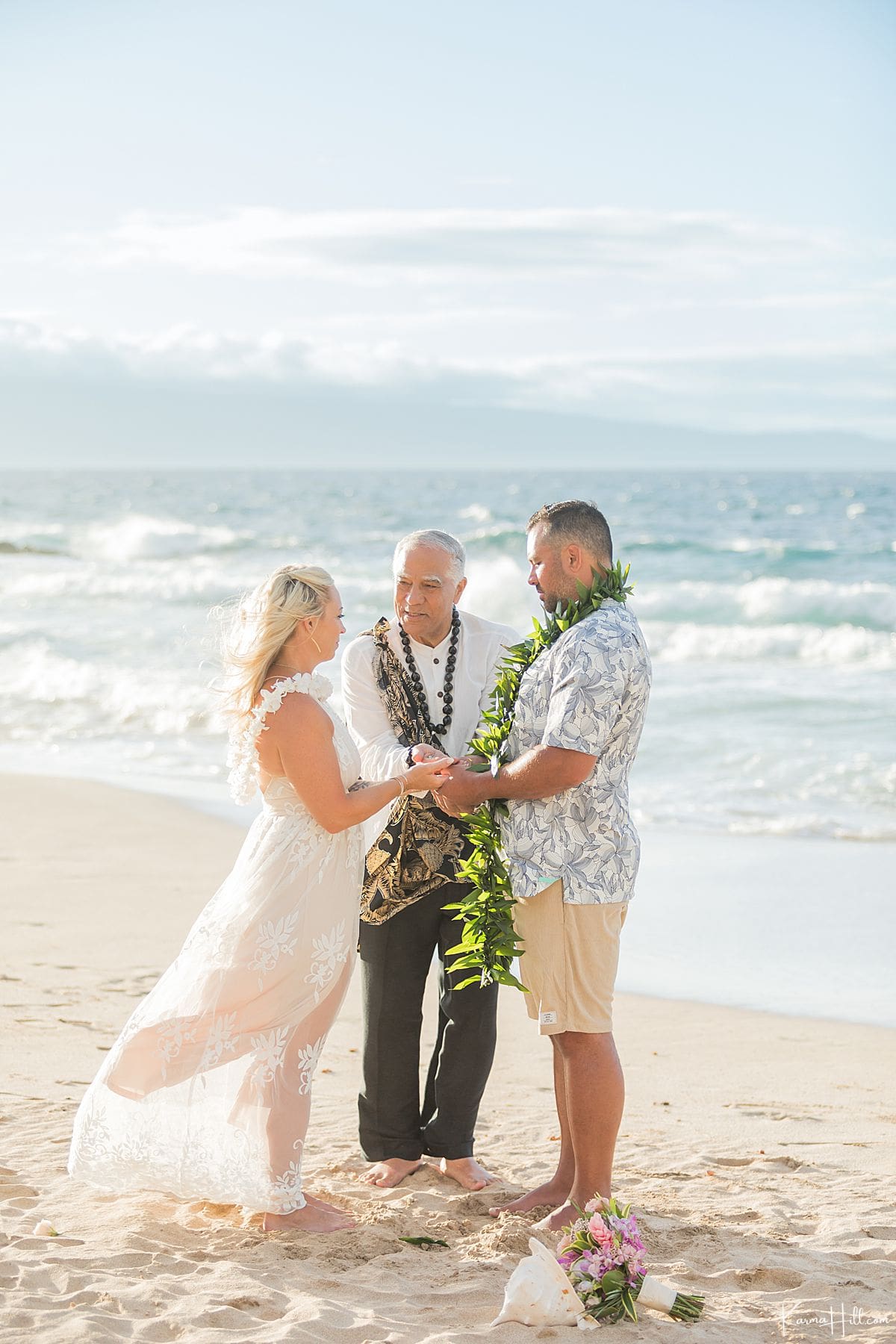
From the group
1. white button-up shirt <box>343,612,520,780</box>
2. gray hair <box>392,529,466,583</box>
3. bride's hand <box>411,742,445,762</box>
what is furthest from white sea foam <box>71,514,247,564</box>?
bride's hand <box>411,742,445,762</box>

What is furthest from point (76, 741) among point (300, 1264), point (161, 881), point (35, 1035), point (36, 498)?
point (36, 498)

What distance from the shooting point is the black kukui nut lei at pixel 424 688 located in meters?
4.27

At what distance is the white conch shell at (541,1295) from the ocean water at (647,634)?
6.60 ft

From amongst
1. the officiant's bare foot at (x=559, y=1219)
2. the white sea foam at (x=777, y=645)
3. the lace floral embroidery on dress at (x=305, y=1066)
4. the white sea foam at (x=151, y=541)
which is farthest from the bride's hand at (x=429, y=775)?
the white sea foam at (x=151, y=541)

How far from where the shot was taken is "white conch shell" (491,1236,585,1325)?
337 cm

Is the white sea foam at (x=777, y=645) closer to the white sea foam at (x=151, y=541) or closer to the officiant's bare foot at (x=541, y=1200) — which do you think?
the officiant's bare foot at (x=541, y=1200)

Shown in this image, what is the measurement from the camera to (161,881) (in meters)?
7.93

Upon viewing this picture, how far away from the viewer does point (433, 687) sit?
14.1ft

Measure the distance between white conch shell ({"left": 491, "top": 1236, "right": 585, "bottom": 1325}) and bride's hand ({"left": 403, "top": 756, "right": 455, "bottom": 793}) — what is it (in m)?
1.27

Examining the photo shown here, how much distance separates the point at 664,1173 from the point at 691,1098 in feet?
2.52

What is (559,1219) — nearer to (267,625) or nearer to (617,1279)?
(617,1279)

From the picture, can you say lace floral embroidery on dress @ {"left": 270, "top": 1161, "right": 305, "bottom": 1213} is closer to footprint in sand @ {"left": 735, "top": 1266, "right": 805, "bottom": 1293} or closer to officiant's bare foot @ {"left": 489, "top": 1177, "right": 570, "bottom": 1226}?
officiant's bare foot @ {"left": 489, "top": 1177, "right": 570, "bottom": 1226}

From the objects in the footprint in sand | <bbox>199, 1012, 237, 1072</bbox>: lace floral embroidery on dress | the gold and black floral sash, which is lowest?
the footprint in sand

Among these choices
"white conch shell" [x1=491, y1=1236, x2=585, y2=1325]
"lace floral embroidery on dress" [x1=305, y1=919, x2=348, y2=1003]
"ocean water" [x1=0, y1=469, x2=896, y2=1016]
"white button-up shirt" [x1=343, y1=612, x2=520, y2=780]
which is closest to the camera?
"white conch shell" [x1=491, y1=1236, x2=585, y2=1325]
